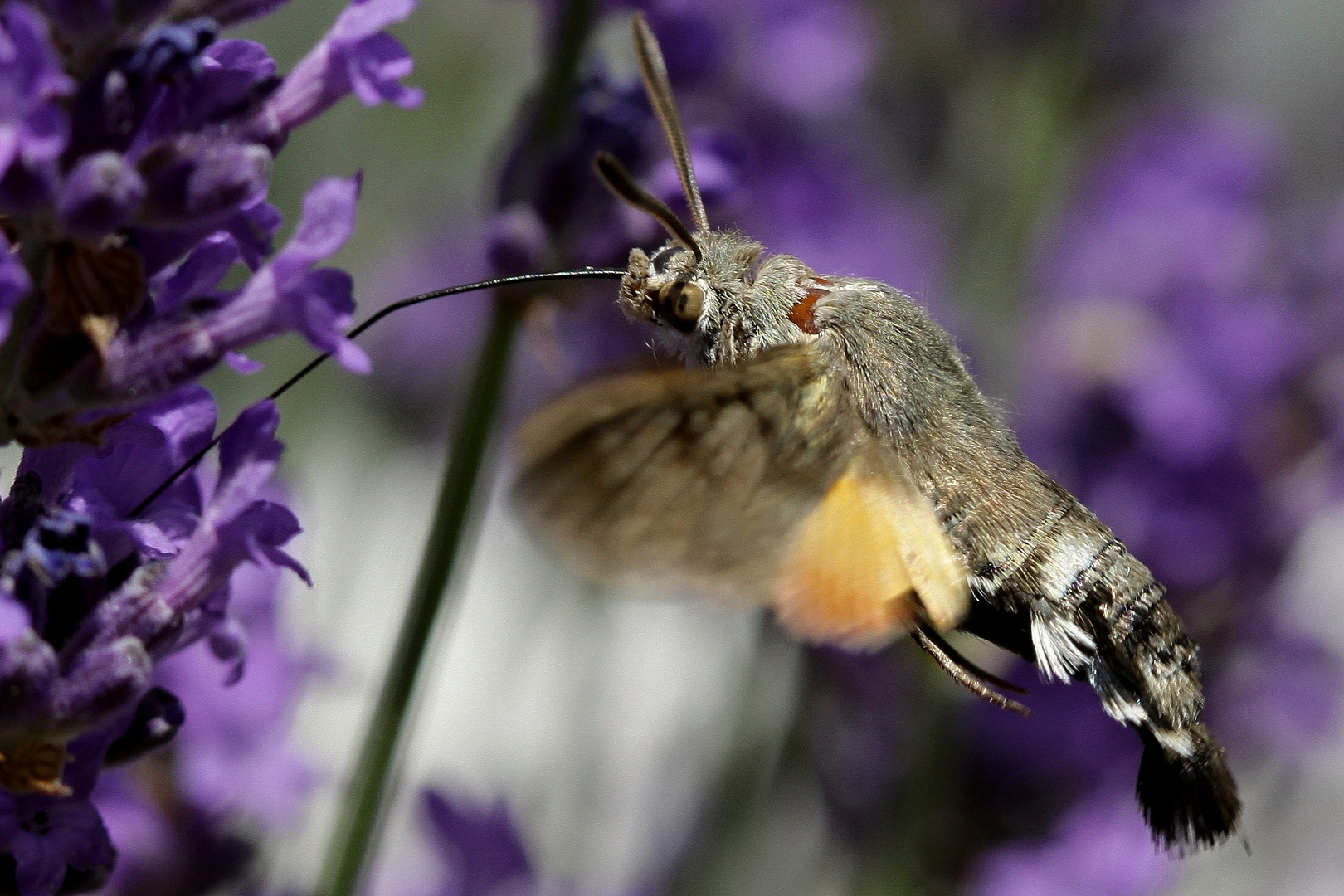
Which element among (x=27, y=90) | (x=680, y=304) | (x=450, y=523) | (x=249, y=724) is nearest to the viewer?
→ (x=27, y=90)

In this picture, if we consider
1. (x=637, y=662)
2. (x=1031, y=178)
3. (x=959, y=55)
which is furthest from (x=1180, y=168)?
(x=637, y=662)

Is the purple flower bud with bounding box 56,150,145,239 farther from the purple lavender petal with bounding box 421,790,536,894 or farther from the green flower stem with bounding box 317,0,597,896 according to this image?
the purple lavender petal with bounding box 421,790,536,894

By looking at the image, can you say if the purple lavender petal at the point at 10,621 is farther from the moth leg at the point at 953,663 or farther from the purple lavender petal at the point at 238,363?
the moth leg at the point at 953,663

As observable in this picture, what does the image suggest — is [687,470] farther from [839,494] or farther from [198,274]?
[198,274]

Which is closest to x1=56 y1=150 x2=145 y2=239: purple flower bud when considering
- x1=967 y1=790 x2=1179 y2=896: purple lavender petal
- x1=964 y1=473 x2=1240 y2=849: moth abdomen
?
x1=964 y1=473 x2=1240 y2=849: moth abdomen

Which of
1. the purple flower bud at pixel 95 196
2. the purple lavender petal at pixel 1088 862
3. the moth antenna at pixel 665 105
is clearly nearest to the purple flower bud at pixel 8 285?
the purple flower bud at pixel 95 196

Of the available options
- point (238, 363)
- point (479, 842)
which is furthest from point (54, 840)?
point (479, 842)

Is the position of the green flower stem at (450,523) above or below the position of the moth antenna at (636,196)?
below
